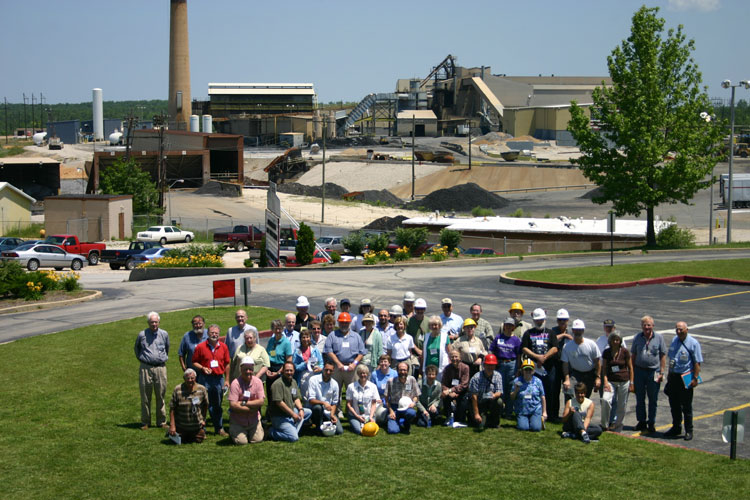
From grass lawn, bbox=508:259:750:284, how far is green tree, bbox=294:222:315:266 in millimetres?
10568

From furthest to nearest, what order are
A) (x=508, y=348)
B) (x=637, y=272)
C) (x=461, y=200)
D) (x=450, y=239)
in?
1. (x=461, y=200)
2. (x=450, y=239)
3. (x=637, y=272)
4. (x=508, y=348)

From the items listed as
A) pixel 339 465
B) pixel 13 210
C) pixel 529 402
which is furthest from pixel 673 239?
pixel 13 210

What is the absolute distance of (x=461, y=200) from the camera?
82.7 metres

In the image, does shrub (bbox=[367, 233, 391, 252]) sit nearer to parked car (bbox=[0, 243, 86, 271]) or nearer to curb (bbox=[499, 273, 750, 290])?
curb (bbox=[499, 273, 750, 290])

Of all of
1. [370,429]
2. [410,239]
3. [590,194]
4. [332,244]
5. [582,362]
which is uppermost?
[590,194]

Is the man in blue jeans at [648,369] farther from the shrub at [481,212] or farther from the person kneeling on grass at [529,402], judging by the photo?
the shrub at [481,212]

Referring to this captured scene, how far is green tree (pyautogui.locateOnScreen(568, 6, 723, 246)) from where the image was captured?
4016 cm

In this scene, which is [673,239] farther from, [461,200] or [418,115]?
[418,115]

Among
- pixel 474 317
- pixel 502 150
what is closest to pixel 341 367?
pixel 474 317

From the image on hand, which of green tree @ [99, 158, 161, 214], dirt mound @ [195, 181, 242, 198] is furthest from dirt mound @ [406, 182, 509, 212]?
green tree @ [99, 158, 161, 214]

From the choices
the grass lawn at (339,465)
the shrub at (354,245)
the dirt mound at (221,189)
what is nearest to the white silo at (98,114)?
the dirt mound at (221,189)

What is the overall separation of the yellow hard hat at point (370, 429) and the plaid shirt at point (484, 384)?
1603 mm

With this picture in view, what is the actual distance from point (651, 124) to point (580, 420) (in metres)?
31.3

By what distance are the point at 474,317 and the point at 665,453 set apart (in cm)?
388
